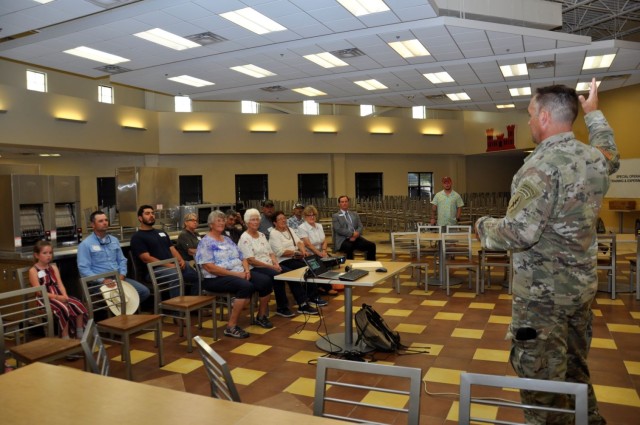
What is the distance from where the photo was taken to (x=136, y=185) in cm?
966

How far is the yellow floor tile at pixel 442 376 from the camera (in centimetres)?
356

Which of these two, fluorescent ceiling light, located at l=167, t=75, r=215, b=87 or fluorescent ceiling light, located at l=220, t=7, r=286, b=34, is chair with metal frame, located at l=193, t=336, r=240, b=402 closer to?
fluorescent ceiling light, located at l=220, t=7, r=286, b=34

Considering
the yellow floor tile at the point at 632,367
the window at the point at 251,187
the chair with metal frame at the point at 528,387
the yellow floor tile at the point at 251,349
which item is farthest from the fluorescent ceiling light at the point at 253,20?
the window at the point at 251,187

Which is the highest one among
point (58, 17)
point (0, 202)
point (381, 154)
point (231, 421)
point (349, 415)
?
point (58, 17)

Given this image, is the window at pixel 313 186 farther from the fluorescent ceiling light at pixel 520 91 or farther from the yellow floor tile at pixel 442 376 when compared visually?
the yellow floor tile at pixel 442 376

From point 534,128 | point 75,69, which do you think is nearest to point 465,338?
point 534,128

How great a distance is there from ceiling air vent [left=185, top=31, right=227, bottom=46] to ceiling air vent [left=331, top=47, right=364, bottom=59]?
2076 millimetres

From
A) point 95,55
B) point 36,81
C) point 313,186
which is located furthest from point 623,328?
point 313,186

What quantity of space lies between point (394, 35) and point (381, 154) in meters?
9.77

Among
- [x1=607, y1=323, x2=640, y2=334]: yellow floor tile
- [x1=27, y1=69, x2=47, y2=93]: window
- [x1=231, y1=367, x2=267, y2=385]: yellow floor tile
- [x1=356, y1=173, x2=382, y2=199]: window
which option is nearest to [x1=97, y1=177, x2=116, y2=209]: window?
[x1=27, y1=69, x2=47, y2=93]: window

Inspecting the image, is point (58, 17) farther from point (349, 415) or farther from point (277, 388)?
point (349, 415)

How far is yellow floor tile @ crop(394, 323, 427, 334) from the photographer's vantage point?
484 cm

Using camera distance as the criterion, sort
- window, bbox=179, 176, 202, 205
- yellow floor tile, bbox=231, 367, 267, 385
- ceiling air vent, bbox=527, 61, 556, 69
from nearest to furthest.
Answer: yellow floor tile, bbox=231, 367, 267, 385, ceiling air vent, bbox=527, 61, 556, 69, window, bbox=179, 176, 202, 205

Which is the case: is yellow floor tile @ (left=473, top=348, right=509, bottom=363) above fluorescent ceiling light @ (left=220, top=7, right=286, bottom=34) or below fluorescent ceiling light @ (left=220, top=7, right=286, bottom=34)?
below
